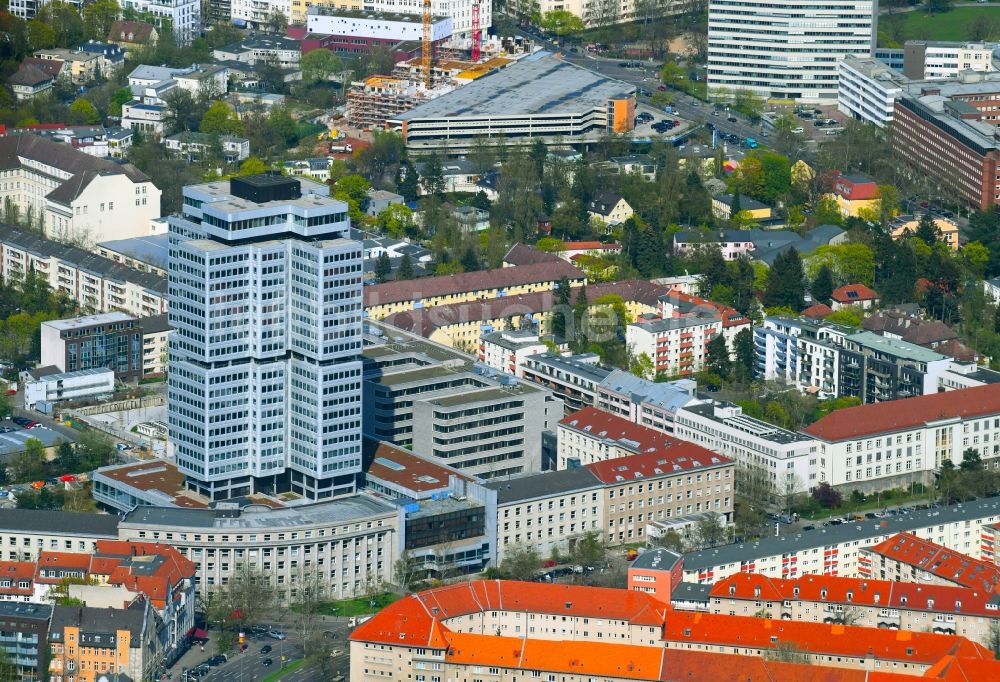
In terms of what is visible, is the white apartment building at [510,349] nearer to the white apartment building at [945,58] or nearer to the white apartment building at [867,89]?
the white apartment building at [867,89]

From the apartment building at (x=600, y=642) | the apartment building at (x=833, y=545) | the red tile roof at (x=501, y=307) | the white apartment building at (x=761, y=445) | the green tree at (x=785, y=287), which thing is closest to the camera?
the apartment building at (x=600, y=642)

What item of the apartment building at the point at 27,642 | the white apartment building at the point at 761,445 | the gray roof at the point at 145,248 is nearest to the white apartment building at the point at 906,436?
the white apartment building at the point at 761,445

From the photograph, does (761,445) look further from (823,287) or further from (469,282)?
(469,282)

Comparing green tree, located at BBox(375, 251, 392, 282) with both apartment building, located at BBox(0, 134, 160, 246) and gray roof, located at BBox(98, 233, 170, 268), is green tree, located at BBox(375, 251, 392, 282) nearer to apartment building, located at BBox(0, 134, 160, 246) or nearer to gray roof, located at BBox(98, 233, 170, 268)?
gray roof, located at BBox(98, 233, 170, 268)

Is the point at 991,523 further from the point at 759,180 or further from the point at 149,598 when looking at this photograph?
the point at 759,180

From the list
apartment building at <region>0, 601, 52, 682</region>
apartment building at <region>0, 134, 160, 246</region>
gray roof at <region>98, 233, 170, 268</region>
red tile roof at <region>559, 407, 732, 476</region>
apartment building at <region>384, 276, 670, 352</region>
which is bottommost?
apartment building at <region>0, 601, 52, 682</region>

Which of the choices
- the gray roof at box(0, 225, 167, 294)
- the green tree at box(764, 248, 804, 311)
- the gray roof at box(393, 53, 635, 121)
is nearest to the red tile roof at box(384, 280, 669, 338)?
the green tree at box(764, 248, 804, 311)

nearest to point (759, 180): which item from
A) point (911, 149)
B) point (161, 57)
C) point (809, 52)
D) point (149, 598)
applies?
point (911, 149)
